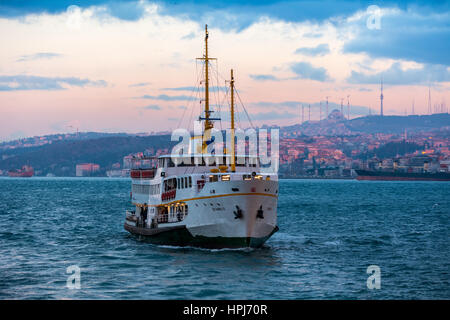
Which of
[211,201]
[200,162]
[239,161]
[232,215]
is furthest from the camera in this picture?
[239,161]

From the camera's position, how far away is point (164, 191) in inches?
1452

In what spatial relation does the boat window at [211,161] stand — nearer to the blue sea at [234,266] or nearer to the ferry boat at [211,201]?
the ferry boat at [211,201]

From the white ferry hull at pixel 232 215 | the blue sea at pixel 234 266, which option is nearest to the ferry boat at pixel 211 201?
the white ferry hull at pixel 232 215

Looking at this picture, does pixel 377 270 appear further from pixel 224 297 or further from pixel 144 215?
pixel 144 215

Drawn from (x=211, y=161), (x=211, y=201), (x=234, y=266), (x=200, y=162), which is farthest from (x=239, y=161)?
(x=234, y=266)

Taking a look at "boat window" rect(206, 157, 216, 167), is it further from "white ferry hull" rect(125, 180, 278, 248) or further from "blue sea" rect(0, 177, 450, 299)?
"blue sea" rect(0, 177, 450, 299)

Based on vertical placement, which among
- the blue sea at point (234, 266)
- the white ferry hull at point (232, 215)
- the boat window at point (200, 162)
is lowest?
the blue sea at point (234, 266)

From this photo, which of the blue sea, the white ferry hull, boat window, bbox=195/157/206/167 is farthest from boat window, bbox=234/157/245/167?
the blue sea

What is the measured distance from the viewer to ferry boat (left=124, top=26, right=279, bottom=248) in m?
31.9

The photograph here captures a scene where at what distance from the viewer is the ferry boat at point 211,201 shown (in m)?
31.9

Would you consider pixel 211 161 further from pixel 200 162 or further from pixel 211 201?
pixel 211 201

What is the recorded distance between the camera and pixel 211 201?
32344 millimetres

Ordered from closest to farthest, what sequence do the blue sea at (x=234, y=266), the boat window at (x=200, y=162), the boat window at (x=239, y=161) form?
1. the blue sea at (x=234, y=266)
2. the boat window at (x=200, y=162)
3. the boat window at (x=239, y=161)
